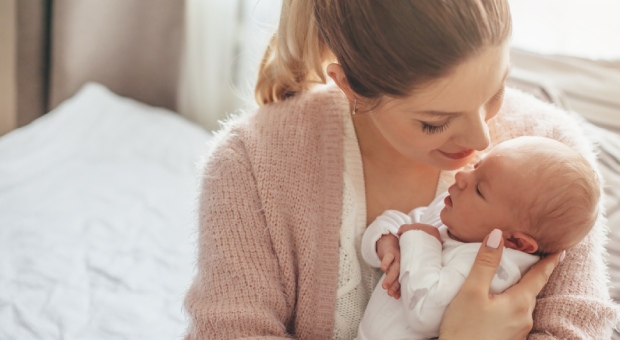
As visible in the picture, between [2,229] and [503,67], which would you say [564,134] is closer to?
[503,67]

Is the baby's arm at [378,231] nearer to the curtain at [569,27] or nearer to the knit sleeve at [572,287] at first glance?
the knit sleeve at [572,287]

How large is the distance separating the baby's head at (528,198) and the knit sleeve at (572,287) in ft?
0.29

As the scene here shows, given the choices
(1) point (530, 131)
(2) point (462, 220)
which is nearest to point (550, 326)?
(2) point (462, 220)

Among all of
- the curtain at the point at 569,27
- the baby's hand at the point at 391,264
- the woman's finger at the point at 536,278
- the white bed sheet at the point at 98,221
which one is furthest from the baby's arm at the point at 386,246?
the curtain at the point at 569,27

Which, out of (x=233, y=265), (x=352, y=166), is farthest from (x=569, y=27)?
(x=233, y=265)

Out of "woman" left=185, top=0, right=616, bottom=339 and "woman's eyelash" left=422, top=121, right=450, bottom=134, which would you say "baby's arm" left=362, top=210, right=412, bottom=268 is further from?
"woman's eyelash" left=422, top=121, right=450, bottom=134

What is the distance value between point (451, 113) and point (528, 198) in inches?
7.7

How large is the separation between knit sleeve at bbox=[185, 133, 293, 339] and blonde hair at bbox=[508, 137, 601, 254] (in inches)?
19.2

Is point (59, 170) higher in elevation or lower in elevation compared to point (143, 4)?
lower

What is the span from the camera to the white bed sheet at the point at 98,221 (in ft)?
6.15

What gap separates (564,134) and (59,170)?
1.66m

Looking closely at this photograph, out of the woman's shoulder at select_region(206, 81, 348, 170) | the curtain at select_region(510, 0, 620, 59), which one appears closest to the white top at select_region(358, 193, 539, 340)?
the woman's shoulder at select_region(206, 81, 348, 170)

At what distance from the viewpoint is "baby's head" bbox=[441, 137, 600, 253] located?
1.19 meters

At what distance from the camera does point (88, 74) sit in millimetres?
2846
